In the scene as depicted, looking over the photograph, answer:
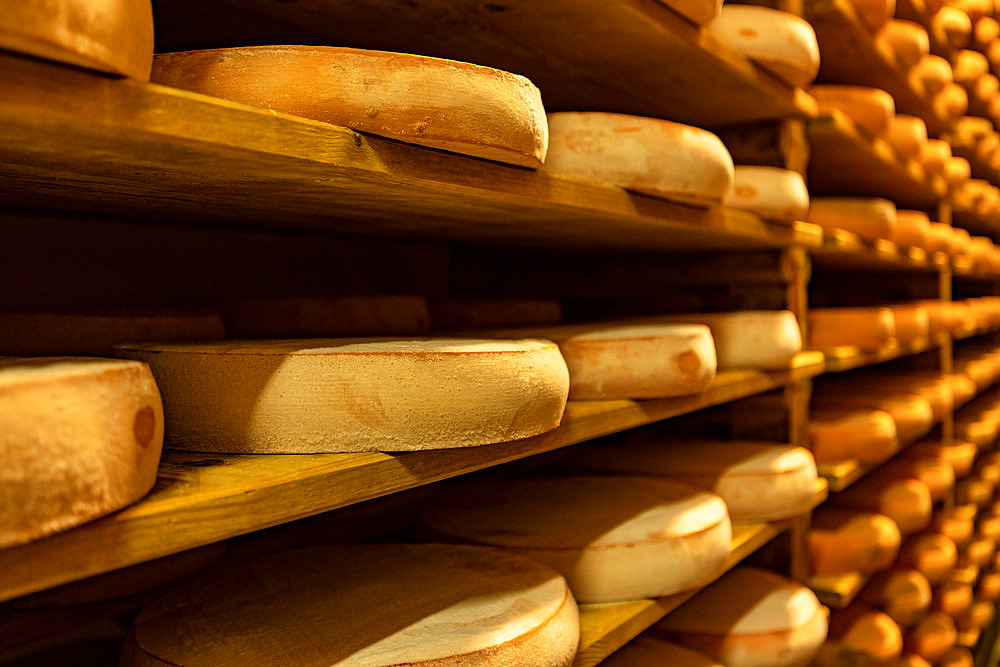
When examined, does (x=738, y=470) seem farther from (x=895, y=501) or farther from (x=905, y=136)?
(x=905, y=136)

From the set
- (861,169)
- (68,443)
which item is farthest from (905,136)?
(68,443)

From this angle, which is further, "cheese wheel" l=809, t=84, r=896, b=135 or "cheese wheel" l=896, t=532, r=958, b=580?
"cheese wheel" l=896, t=532, r=958, b=580

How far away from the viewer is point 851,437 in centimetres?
237

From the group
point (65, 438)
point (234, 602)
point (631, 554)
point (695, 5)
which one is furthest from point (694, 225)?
point (65, 438)

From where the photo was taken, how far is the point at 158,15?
50.5 inches

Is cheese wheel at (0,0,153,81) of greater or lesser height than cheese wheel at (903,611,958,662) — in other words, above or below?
above

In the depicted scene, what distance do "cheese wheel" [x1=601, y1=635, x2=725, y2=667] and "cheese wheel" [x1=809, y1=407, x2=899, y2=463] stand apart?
3.19ft

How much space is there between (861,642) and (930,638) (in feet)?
2.66

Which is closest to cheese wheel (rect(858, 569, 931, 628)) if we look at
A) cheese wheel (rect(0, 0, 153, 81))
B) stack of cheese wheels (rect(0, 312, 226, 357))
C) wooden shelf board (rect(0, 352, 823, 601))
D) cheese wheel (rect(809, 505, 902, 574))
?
cheese wheel (rect(809, 505, 902, 574))

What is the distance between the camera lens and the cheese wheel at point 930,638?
9.78 ft

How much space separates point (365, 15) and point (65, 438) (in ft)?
3.04

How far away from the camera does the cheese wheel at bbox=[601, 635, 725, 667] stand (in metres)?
1.51

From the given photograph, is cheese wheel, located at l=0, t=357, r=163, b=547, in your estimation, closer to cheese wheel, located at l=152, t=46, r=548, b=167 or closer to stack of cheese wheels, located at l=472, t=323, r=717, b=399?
cheese wheel, located at l=152, t=46, r=548, b=167

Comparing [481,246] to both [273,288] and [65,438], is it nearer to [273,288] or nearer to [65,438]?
[273,288]
